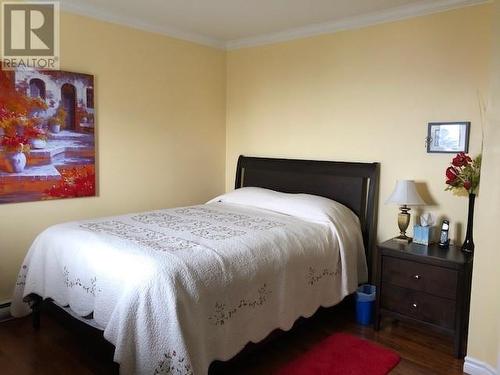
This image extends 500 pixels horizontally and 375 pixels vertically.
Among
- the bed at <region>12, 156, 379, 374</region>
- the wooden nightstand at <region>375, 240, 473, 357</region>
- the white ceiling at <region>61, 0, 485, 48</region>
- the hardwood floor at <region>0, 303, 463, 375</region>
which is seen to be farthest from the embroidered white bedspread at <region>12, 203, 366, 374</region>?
the white ceiling at <region>61, 0, 485, 48</region>

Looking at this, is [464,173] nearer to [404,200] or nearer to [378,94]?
[404,200]

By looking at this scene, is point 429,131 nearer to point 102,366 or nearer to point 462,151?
point 462,151

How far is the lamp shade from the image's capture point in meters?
2.87

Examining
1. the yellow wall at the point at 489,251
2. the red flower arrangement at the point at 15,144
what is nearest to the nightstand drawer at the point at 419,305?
the yellow wall at the point at 489,251

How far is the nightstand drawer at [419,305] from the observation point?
2.58 metres

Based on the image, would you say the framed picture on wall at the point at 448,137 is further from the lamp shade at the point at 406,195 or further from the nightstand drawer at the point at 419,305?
the nightstand drawer at the point at 419,305

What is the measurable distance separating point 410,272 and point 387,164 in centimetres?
93

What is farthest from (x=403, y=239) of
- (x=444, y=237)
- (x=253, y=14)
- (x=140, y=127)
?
(x=140, y=127)

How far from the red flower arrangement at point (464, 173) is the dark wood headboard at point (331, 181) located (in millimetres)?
612

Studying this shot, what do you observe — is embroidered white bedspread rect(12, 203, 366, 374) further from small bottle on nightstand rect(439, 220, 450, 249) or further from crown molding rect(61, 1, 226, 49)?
crown molding rect(61, 1, 226, 49)

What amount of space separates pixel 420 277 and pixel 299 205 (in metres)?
1.00

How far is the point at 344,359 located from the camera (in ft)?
8.06

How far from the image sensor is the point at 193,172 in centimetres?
419

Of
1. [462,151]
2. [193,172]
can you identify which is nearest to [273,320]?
[462,151]
